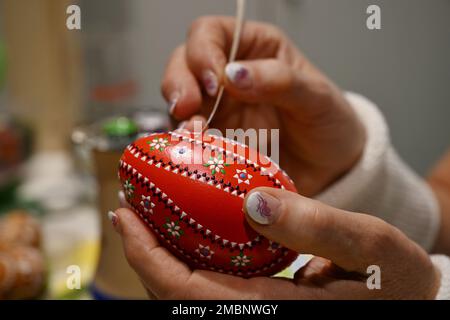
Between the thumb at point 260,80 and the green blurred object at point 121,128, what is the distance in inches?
8.0

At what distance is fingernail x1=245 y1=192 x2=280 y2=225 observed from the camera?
0.35m

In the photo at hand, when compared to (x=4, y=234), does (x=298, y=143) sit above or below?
above

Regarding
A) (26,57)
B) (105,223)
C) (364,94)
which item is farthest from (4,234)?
(26,57)

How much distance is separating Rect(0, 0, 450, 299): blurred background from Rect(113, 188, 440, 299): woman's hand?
8.5 inches

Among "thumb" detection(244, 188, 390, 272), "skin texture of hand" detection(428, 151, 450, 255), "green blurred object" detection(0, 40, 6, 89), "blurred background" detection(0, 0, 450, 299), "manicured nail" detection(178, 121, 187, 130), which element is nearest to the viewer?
"thumb" detection(244, 188, 390, 272)

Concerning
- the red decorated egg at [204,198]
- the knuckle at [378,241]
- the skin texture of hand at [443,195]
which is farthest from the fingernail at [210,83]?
the skin texture of hand at [443,195]

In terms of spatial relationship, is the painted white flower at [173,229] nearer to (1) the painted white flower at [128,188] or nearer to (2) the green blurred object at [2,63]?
(1) the painted white flower at [128,188]

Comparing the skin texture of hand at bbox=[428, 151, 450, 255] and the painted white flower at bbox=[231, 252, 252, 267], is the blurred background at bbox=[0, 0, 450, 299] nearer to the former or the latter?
the skin texture of hand at bbox=[428, 151, 450, 255]

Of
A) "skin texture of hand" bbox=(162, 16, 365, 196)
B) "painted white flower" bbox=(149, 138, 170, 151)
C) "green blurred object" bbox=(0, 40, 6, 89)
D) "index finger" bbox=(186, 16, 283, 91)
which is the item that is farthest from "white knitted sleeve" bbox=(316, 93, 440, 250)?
"green blurred object" bbox=(0, 40, 6, 89)

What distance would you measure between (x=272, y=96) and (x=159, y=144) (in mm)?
185

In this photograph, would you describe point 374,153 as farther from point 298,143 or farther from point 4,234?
point 4,234

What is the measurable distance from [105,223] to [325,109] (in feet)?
1.02

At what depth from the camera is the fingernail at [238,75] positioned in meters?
0.50
